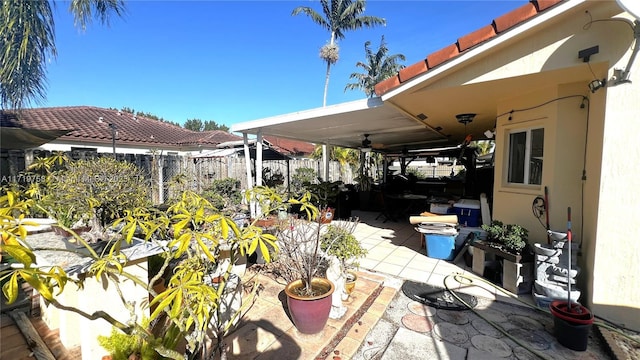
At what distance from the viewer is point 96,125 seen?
38.5 feet

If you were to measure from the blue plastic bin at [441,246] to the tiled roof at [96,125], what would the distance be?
1108 cm

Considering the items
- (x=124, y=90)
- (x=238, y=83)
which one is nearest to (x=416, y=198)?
(x=238, y=83)

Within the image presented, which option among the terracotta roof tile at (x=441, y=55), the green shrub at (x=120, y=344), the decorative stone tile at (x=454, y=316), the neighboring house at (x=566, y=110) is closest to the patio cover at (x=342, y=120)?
the neighboring house at (x=566, y=110)

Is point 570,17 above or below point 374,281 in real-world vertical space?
above

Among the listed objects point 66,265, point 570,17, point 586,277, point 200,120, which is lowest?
point 586,277

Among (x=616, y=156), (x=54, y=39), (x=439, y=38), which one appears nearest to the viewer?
(x=616, y=156)

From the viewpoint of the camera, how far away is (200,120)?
186ft

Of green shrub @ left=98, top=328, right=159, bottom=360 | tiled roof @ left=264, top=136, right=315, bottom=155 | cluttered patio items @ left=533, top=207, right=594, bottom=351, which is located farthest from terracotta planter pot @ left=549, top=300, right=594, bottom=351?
tiled roof @ left=264, top=136, right=315, bottom=155

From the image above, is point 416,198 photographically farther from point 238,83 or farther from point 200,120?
point 200,120

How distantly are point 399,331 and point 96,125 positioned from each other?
14.8 metres

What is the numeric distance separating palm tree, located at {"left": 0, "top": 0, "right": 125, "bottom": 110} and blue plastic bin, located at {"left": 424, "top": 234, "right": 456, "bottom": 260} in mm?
9196

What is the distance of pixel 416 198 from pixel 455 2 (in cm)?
492

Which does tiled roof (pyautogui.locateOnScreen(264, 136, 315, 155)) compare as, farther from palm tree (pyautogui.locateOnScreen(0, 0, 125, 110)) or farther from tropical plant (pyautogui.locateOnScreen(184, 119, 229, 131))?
tropical plant (pyautogui.locateOnScreen(184, 119, 229, 131))

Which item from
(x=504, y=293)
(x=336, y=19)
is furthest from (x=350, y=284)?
(x=336, y=19)
